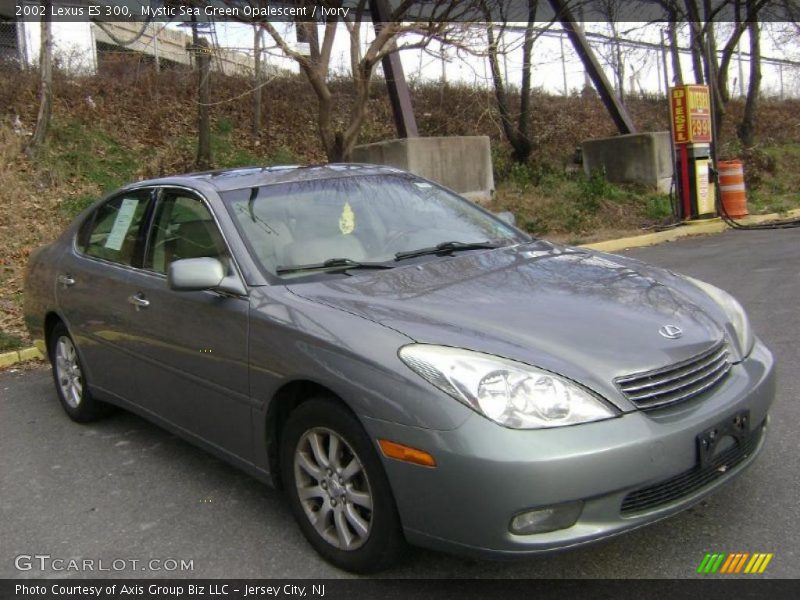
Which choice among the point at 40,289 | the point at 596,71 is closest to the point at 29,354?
the point at 40,289

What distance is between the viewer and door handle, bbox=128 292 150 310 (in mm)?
3969

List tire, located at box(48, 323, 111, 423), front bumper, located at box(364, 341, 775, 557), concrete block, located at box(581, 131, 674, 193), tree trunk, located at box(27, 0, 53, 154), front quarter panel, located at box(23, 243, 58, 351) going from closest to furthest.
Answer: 1. front bumper, located at box(364, 341, 775, 557)
2. tire, located at box(48, 323, 111, 423)
3. front quarter panel, located at box(23, 243, 58, 351)
4. tree trunk, located at box(27, 0, 53, 154)
5. concrete block, located at box(581, 131, 674, 193)

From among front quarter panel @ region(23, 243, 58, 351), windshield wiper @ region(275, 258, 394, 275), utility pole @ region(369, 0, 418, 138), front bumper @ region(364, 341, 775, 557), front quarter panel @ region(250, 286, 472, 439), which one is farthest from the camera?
utility pole @ region(369, 0, 418, 138)

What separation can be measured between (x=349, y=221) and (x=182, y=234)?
89cm

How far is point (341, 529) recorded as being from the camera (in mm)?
2953

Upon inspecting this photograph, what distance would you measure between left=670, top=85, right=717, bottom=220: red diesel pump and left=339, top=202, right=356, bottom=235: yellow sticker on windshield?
1112 centimetres

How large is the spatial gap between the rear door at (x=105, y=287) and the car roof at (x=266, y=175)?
28cm

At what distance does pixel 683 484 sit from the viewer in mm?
2725

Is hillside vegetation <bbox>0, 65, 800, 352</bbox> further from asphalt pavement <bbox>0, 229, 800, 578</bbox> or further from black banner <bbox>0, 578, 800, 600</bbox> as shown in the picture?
black banner <bbox>0, 578, 800, 600</bbox>

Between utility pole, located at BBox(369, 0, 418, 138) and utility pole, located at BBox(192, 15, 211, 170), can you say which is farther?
utility pole, located at BBox(369, 0, 418, 138)

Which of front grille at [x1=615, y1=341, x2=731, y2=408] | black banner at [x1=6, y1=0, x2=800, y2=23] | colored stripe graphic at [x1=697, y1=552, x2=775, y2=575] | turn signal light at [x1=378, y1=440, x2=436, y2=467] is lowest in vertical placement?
colored stripe graphic at [x1=697, y1=552, x2=775, y2=575]

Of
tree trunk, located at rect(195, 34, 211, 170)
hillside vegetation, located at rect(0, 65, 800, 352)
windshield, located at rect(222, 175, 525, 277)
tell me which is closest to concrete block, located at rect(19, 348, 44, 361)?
hillside vegetation, located at rect(0, 65, 800, 352)

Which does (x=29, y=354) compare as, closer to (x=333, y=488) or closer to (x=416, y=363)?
(x=333, y=488)

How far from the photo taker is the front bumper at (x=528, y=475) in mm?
2461
